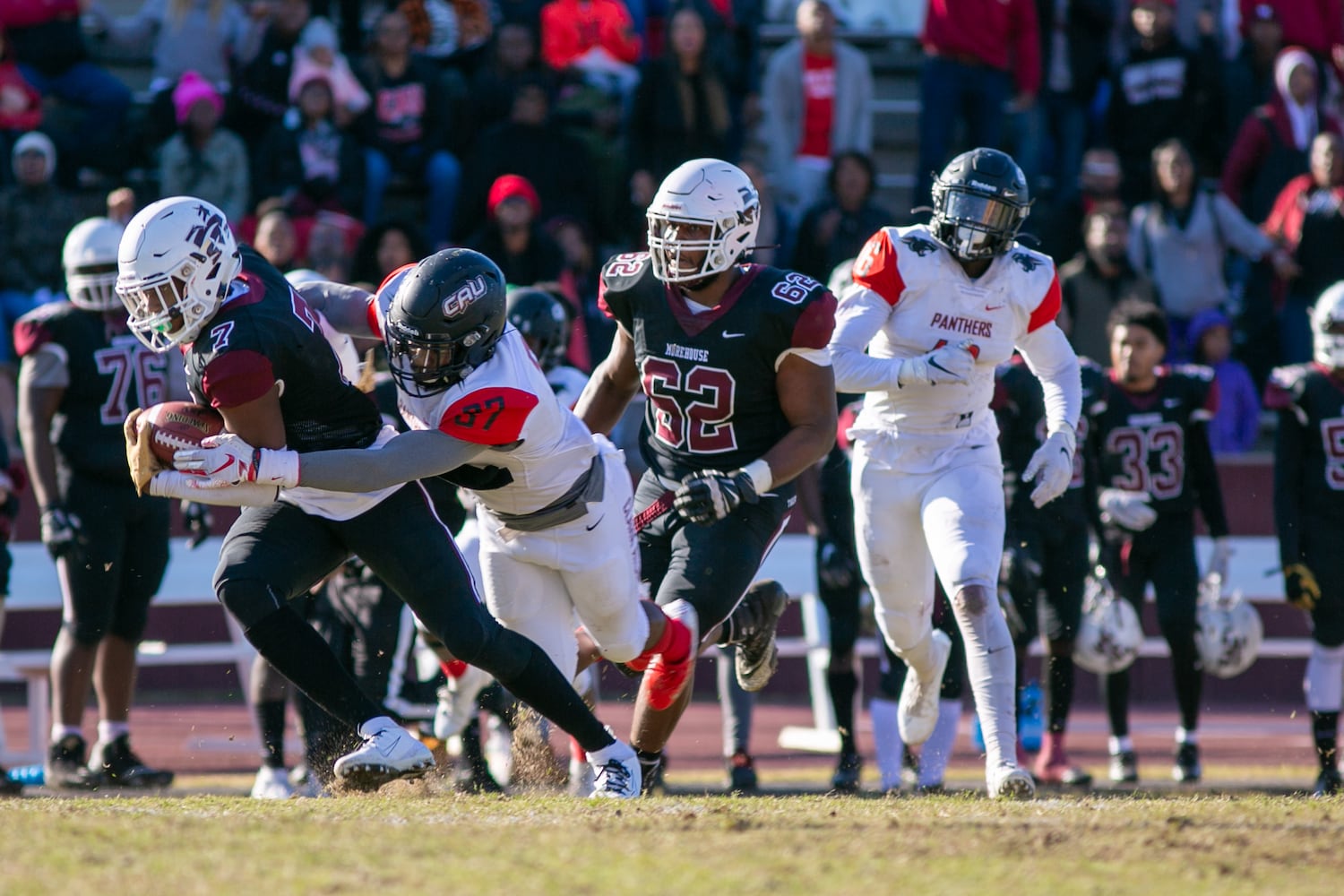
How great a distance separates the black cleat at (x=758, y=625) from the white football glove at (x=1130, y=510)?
2448mm

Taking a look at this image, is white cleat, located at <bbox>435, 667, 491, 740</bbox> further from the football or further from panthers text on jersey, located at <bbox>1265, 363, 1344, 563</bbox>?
panthers text on jersey, located at <bbox>1265, 363, 1344, 563</bbox>

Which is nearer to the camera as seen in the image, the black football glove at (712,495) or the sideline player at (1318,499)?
the black football glove at (712,495)

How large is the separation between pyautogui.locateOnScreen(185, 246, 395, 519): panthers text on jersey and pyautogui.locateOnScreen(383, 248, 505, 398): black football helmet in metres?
0.22

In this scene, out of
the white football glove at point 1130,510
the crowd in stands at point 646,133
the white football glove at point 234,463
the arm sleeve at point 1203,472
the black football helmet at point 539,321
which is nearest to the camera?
the white football glove at point 234,463

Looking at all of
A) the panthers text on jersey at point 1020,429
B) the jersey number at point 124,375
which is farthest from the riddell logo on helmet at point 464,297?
the panthers text on jersey at point 1020,429

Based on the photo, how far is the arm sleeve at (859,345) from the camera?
20.0 feet

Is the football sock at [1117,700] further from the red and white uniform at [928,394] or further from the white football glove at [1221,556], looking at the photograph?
the red and white uniform at [928,394]

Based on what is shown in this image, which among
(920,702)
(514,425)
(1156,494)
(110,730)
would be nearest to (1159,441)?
(1156,494)

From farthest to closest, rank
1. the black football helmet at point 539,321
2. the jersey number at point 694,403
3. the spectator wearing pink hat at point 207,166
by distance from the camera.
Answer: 1. the spectator wearing pink hat at point 207,166
2. the black football helmet at point 539,321
3. the jersey number at point 694,403

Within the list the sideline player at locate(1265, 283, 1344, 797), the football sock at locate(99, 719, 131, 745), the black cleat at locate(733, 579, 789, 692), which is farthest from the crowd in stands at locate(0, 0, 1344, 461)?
the black cleat at locate(733, 579, 789, 692)

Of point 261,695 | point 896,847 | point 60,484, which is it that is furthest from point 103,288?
point 896,847

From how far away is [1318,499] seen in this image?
26.8ft

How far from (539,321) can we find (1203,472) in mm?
3496

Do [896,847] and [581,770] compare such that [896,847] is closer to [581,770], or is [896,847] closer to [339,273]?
[581,770]
